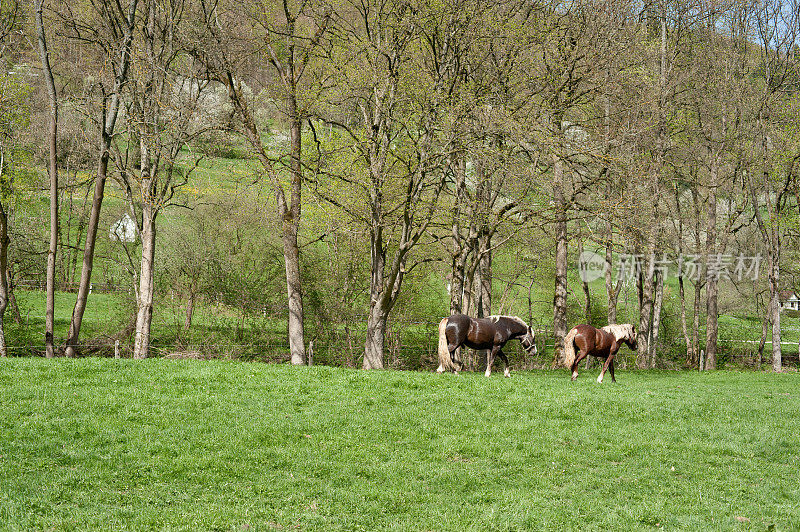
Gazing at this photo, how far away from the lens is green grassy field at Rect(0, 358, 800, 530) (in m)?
8.81

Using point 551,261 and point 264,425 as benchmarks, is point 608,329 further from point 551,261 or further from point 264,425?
point 551,261

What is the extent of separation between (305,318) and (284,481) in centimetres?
1950

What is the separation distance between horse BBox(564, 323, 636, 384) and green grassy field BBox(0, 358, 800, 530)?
258 centimetres

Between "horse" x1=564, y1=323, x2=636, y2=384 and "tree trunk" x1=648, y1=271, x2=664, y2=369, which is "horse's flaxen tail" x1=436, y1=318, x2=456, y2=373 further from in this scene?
"tree trunk" x1=648, y1=271, x2=664, y2=369

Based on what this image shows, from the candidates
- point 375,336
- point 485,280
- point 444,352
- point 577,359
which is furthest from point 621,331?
point 485,280

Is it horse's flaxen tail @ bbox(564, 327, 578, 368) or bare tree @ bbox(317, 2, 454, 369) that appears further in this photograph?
bare tree @ bbox(317, 2, 454, 369)

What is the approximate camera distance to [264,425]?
12.2 m

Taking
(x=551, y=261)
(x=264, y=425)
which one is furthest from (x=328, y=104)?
(x=551, y=261)

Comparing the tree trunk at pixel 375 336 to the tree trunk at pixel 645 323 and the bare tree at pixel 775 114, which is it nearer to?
the tree trunk at pixel 645 323

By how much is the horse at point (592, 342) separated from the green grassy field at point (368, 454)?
8.47 feet

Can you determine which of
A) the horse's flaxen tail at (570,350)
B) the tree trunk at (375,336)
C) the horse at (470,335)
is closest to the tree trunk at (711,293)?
the horse's flaxen tail at (570,350)

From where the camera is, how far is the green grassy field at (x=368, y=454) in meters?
8.81

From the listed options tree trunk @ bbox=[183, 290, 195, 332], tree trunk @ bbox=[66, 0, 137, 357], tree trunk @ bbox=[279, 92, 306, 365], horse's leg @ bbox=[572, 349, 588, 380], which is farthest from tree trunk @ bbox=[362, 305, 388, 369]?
tree trunk @ bbox=[183, 290, 195, 332]

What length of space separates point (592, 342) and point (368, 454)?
10.2m
